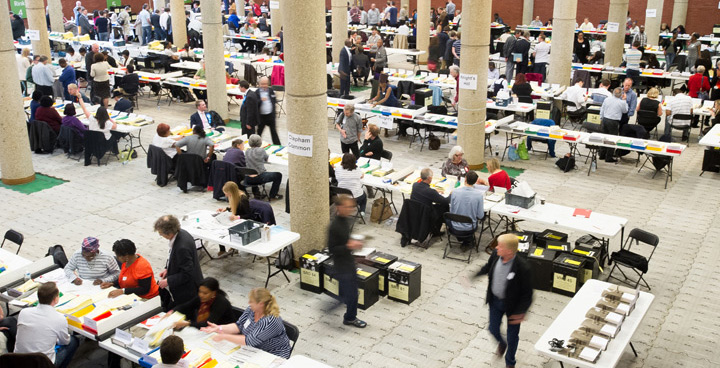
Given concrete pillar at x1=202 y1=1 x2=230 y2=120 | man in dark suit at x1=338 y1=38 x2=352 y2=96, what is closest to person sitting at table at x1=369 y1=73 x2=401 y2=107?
man in dark suit at x1=338 y1=38 x2=352 y2=96

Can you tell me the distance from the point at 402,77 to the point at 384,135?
2626mm

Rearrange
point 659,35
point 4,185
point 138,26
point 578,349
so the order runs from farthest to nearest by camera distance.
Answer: point 138,26, point 659,35, point 4,185, point 578,349

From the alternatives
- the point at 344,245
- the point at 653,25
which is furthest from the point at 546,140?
the point at 653,25

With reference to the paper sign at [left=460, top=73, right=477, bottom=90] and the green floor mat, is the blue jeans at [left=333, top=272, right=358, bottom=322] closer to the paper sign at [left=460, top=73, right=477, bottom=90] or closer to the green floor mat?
the paper sign at [left=460, top=73, right=477, bottom=90]

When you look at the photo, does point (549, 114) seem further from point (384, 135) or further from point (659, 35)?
point (659, 35)

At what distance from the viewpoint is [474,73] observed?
40.5ft

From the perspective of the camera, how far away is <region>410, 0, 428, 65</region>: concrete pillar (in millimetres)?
22844

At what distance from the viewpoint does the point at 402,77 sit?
17828 mm

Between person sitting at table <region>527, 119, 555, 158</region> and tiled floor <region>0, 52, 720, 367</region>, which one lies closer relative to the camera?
tiled floor <region>0, 52, 720, 367</region>

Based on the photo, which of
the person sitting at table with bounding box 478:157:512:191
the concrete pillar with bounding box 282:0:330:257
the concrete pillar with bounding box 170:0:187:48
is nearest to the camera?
the concrete pillar with bounding box 282:0:330:257

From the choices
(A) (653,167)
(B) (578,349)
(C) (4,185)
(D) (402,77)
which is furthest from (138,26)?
(B) (578,349)

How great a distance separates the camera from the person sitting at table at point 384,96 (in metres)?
15.1

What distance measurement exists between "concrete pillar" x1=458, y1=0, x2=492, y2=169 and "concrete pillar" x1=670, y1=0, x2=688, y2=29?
18564mm

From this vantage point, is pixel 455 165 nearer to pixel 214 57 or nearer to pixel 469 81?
pixel 469 81
